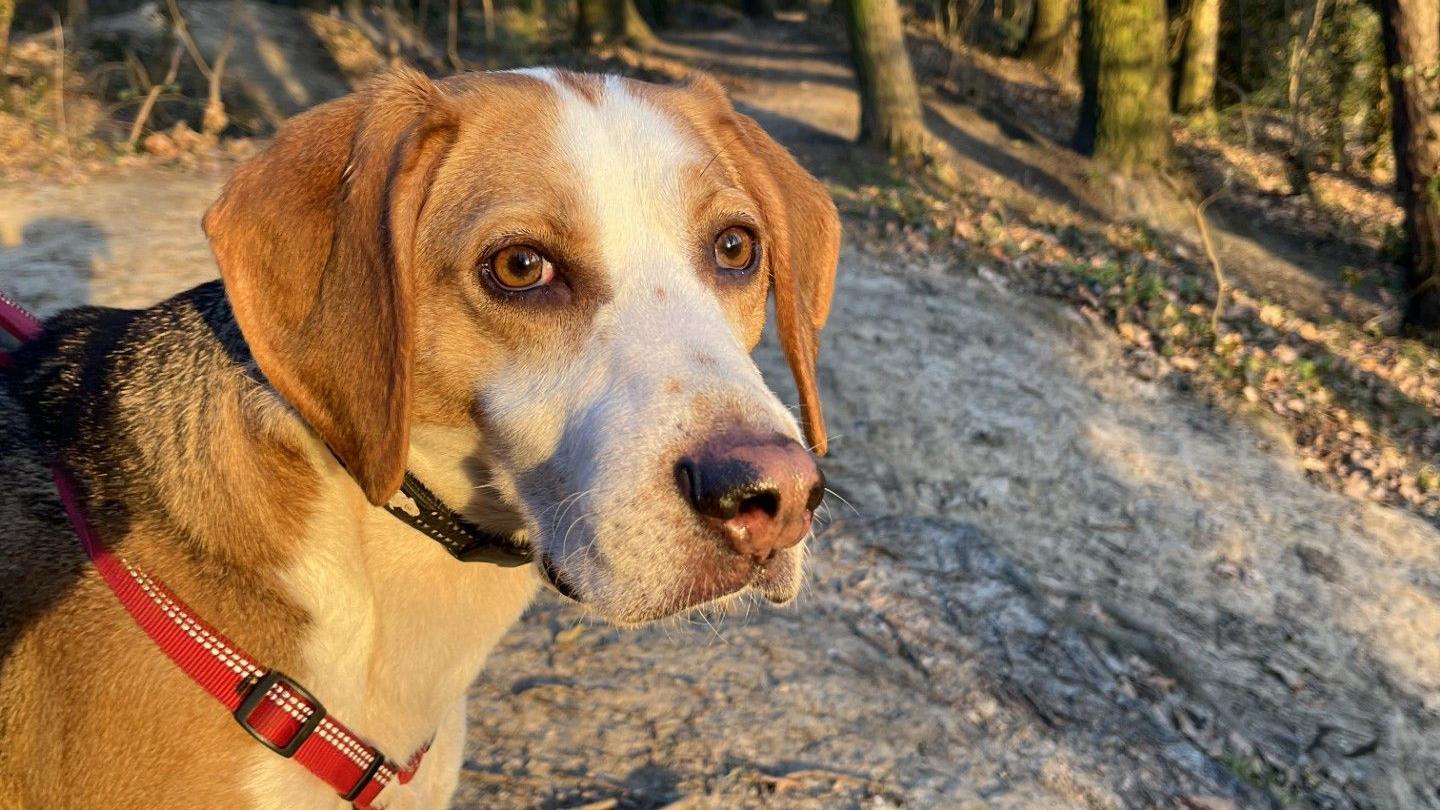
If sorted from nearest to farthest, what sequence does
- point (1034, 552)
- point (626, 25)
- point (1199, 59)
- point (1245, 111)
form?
point (1034, 552) < point (1245, 111) < point (1199, 59) < point (626, 25)

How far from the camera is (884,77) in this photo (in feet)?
39.1

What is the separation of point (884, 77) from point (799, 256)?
9.57 meters

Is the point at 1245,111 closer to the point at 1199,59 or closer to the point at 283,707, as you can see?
the point at 1199,59

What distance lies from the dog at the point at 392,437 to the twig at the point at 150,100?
27.2 feet

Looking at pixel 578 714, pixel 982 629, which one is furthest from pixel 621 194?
pixel 982 629

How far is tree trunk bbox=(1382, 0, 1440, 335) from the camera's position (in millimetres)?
9734

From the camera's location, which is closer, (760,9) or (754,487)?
(754,487)

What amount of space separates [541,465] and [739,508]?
1.71 ft

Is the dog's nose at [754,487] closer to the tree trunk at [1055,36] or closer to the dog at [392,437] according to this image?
the dog at [392,437]

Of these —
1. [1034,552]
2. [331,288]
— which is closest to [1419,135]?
[1034,552]

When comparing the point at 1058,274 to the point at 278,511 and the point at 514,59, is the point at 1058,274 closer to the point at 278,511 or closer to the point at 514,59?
the point at 278,511

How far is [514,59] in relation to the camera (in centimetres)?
1772

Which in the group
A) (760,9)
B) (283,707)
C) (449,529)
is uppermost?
(760,9)

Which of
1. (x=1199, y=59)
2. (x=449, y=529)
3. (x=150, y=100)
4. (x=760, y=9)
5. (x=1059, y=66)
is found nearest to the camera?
(x=449, y=529)
